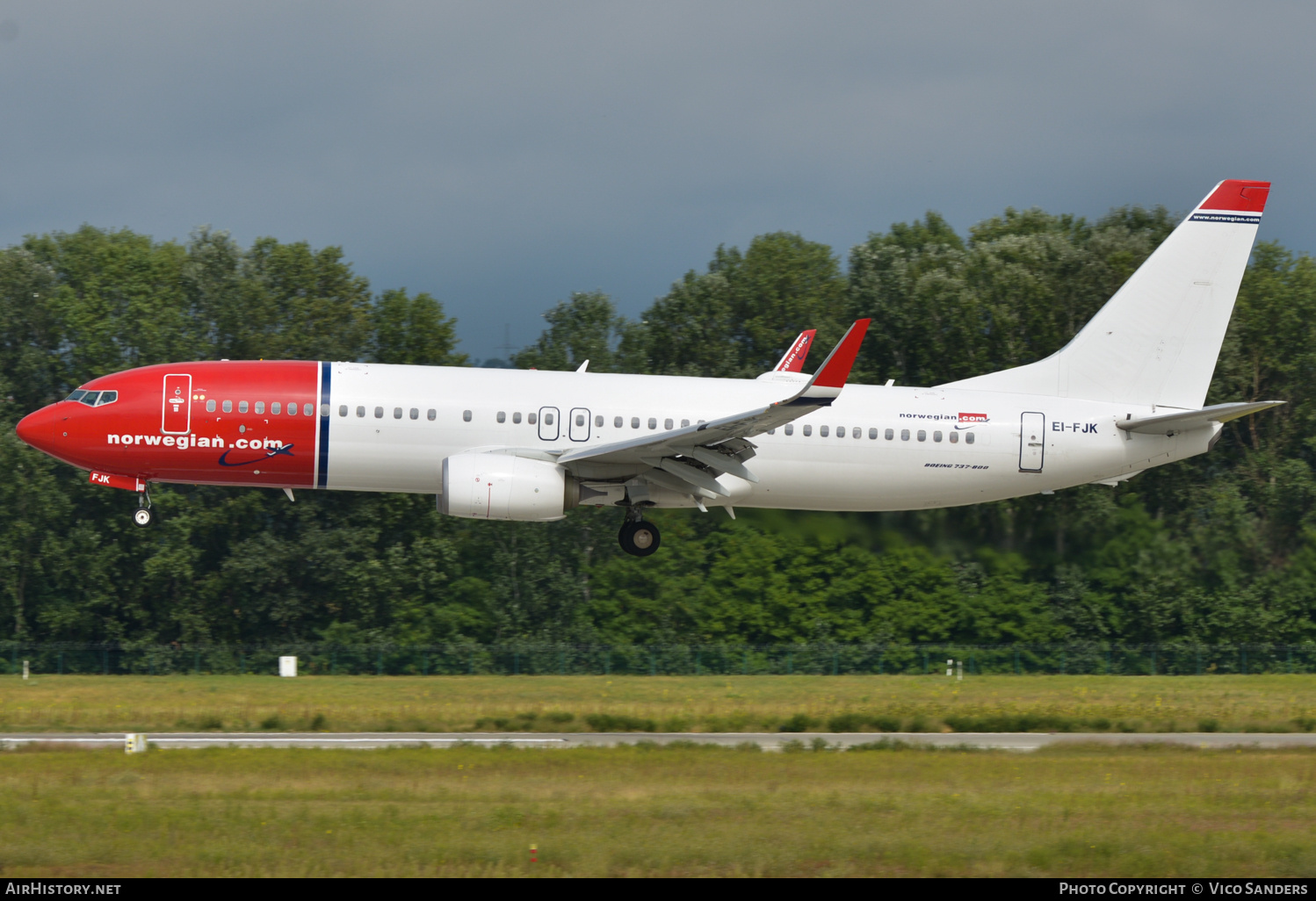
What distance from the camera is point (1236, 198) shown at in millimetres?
35750

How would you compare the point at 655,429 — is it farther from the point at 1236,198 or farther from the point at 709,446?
the point at 1236,198

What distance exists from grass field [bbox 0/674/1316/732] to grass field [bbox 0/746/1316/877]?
450cm

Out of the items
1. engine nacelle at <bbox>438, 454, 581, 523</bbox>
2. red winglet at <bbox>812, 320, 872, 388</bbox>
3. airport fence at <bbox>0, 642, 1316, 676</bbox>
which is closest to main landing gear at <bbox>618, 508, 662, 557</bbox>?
engine nacelle at <bbox>438, 454, 581, 523</bbox>

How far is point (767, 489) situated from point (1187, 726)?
1041cm

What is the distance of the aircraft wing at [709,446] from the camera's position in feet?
89.6

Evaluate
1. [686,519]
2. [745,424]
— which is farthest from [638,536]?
[686,519]

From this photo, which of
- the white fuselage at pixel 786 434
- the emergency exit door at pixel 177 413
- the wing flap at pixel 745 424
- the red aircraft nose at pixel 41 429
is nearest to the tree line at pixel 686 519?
the white fuselage at pixel 786 434

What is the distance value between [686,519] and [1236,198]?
78.8 feet

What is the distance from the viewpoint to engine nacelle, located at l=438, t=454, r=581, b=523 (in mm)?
30094

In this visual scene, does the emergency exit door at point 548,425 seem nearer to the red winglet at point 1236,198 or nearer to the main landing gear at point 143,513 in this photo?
the main landing gear at point 143,513

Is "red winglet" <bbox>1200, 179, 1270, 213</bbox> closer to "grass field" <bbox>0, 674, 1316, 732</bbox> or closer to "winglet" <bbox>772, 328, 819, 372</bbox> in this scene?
"winglet" <bbox>772, 328, 819, 372</bbox>

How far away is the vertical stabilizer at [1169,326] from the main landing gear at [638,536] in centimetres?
877

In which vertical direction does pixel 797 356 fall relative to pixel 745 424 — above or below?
above
